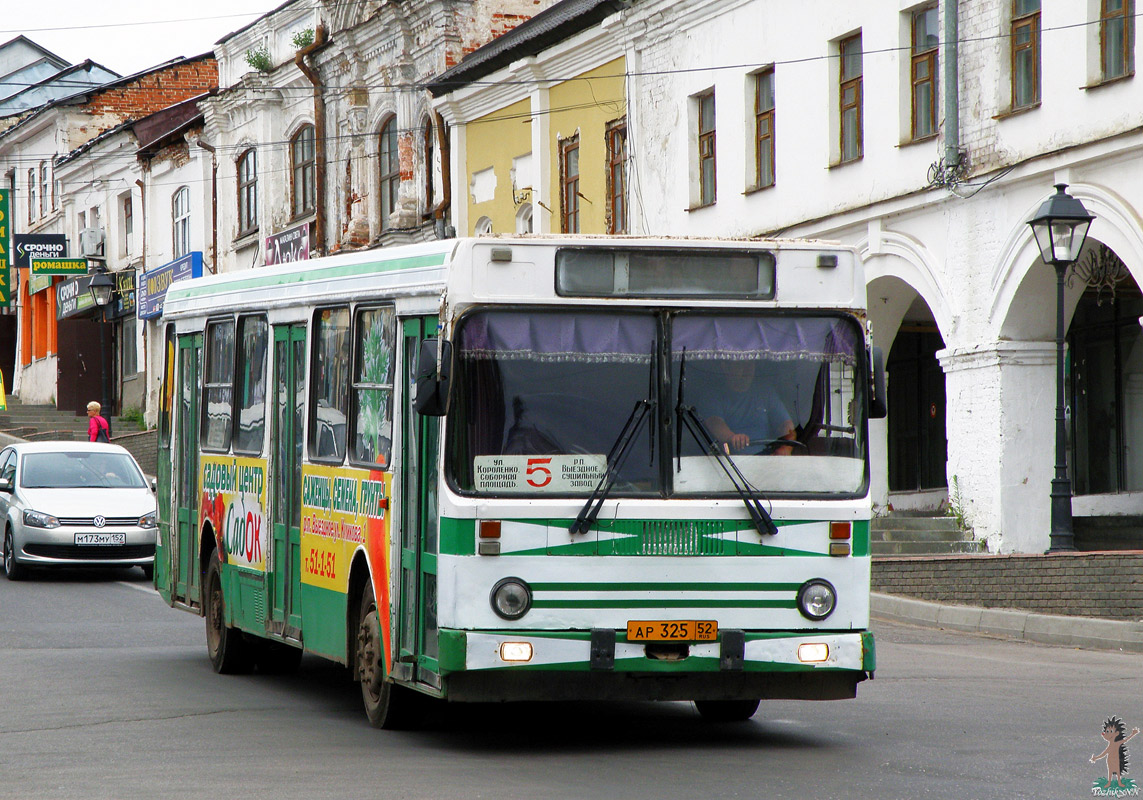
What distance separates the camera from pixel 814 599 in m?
9.08

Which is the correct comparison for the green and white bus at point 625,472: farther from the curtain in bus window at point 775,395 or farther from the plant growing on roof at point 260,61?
the plant growing on roof at point 260,61

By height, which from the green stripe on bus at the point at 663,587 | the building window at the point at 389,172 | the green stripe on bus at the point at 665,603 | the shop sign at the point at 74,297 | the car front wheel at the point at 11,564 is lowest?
the car front wheel at the point at 11,564

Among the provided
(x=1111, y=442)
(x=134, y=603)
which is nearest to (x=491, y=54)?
(x=1111, y=442)

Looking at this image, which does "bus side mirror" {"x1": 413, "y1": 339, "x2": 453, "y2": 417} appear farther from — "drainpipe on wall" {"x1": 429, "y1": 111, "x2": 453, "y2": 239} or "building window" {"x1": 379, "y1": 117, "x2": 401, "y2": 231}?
"building window" {"x1": 379, "y1": 117, "x2": 401, "y2": 231}

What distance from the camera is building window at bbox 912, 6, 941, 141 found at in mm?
22156

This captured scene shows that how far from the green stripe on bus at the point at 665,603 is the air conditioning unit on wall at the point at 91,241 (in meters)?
45.4

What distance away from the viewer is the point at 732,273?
30.2ft

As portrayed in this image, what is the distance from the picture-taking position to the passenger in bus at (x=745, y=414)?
29.7 ft

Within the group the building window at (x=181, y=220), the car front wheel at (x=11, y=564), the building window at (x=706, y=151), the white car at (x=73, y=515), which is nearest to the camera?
the white car at (x=73, y=515)

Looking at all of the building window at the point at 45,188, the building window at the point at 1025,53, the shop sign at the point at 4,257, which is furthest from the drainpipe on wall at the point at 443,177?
the building window at the point at 45,188

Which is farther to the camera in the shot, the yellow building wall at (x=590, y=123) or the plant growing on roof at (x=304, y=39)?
the plant growing on roof at (x=304, y=39)

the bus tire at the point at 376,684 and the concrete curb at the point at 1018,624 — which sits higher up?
the bus tire at the point at 376,684

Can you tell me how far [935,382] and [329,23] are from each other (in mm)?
16886

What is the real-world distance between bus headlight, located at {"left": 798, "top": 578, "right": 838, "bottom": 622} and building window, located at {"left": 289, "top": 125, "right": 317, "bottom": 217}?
103 feet
